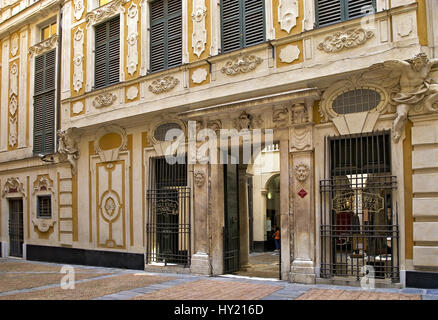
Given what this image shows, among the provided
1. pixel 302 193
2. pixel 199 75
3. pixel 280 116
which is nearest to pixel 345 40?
pixel 280 116

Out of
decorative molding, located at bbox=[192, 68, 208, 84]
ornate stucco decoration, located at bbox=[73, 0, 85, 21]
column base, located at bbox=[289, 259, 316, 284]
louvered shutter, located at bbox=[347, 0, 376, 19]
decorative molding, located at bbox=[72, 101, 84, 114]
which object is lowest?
column base, located at bbox=[289, 259, 316, 284]

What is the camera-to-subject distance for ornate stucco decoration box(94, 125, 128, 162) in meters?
13.5

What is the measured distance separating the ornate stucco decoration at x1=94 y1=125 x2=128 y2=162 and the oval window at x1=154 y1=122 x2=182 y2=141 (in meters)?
1.27

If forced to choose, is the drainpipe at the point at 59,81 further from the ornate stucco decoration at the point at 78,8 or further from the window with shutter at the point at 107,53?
the window with shutter at the point at 107,53

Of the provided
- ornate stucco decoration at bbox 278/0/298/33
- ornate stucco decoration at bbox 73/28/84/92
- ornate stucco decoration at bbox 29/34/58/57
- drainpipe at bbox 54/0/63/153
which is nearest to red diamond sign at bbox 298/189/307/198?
ornate stucco decoration at bbox 278/0/298/33

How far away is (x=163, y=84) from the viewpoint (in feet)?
40.1

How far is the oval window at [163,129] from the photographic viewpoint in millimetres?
12348

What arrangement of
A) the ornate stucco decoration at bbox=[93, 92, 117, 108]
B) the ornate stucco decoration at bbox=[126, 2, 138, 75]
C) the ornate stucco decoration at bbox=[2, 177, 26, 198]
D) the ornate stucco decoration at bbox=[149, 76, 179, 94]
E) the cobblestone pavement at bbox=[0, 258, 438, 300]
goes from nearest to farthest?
the cobblestone pavement at bbox=[0, 258, 438, 300] < the ornate stucco decoration at bbox=[149, 76, 179, 94] < the ornate stucco decoration at bbox=[126, 2, 138, 75] < the ornate stucco decoration at bbox=[93, 92, 117, 108] < the ornate stucco decoration at bbox=[2, 177, 26, 198]

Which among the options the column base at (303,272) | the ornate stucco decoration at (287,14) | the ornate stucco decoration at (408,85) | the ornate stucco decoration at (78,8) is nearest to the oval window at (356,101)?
the ornate stucco decoration at (408,85)

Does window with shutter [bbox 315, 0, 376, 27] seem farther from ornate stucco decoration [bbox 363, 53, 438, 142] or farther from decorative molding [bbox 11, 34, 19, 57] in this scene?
decorative molding [bbox 11, 34, 19, 57]

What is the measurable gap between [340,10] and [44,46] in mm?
11280

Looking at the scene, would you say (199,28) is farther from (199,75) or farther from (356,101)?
(356,101)
